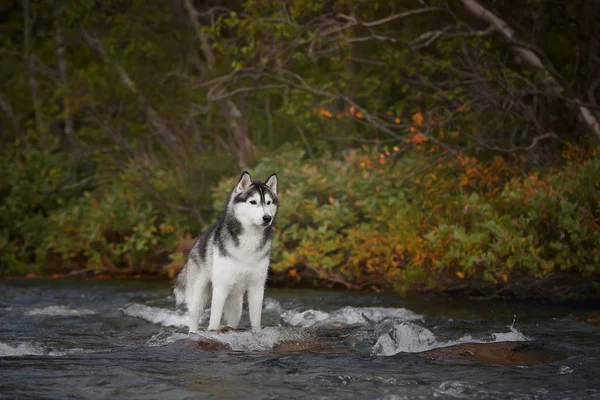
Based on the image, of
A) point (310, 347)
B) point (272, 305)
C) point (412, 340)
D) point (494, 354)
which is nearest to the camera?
point (494, 354)

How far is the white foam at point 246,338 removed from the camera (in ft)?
28.2

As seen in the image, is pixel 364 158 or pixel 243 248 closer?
pixel 243 248

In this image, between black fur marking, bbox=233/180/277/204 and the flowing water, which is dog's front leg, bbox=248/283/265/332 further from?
black fur marking, bbox=233/180/277/204

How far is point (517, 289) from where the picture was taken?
12.6 m

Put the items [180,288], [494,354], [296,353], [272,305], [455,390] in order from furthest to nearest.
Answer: [272,305], [180,288], [296,353], [494,354], [455,390]

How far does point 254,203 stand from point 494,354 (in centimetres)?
279

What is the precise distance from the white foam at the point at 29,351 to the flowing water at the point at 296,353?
0.02 metres

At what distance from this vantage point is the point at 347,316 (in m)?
11.2

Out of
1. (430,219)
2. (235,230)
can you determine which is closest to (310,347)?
(235,230)

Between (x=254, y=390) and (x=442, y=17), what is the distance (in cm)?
1443

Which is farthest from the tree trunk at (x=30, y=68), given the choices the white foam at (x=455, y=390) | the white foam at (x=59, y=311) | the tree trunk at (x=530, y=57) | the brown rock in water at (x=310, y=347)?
the white foam at (x=455, y=390)

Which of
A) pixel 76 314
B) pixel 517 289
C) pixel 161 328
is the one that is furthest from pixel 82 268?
pixel 517 289

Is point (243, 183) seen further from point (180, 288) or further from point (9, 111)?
point (9, 111)

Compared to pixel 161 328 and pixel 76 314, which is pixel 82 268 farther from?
pixel 161 328
